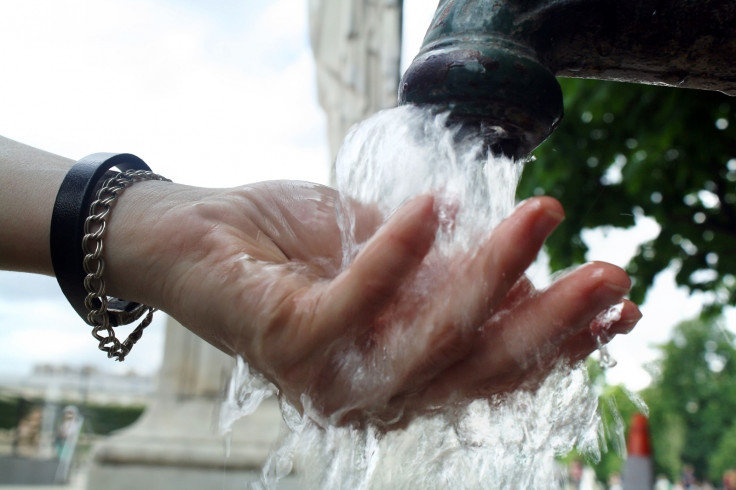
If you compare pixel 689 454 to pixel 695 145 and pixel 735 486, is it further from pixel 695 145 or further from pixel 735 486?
pixel 695 145

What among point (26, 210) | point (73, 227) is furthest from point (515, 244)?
point (26, 210)

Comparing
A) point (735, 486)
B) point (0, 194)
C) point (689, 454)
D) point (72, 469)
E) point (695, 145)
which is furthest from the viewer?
point (689, 454)

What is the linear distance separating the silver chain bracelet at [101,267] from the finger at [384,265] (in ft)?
1.96

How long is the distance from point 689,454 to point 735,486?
1306 inches

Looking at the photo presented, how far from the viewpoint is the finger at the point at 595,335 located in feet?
4.02

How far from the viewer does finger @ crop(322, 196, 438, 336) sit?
1030 mm

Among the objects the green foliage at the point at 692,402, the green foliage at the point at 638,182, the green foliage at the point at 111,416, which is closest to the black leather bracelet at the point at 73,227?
the green foliage at the point at 638,182

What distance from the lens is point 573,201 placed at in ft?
16.5

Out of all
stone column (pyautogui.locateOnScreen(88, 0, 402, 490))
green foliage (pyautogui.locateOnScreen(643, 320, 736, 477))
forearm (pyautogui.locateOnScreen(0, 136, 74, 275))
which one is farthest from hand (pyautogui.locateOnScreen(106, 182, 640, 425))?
green foliage (pyautogui.locateOnScreen(643, 320, 736, 477))

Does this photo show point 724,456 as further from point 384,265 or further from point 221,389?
point 384,265

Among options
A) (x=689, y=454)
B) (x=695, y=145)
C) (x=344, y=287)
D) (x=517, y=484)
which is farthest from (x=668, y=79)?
(x=689, y=454)

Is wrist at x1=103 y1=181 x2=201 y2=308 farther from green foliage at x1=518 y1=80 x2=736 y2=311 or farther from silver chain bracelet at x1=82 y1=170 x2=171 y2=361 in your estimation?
green foliage at x1=518 y1=80 x2=736 y2=311

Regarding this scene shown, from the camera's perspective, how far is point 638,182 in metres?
4.43

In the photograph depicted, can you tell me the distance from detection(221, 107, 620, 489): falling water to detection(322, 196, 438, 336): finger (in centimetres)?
14
